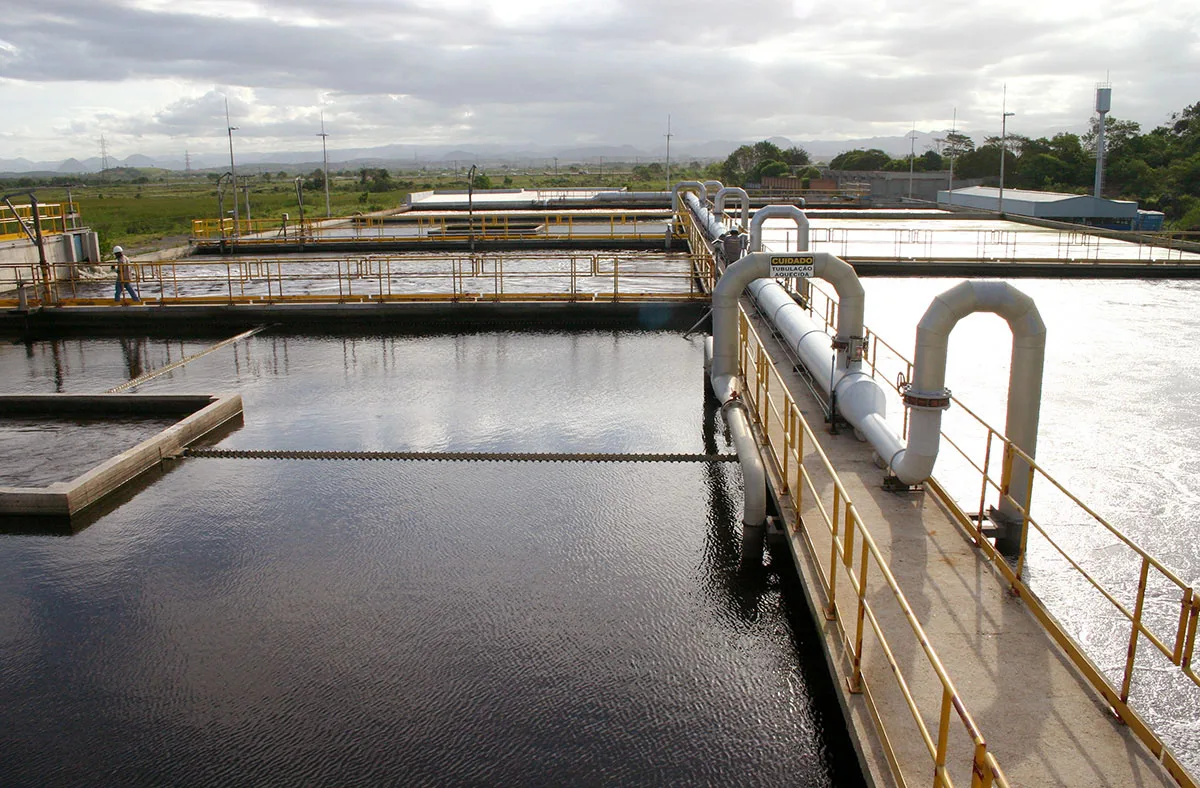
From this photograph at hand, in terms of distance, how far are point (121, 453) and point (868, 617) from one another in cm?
1039

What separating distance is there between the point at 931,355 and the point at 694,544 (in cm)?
330

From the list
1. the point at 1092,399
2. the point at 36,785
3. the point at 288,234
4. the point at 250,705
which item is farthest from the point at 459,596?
the point at 288,234

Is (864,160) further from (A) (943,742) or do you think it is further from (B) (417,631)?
(A) (943,742)

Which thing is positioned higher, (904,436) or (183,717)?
(904,436)

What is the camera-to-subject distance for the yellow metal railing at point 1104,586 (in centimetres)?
564

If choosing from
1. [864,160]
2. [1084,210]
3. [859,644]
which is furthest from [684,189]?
[864,160]

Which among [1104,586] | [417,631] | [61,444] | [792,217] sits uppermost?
[792,217]

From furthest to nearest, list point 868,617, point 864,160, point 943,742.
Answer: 1. point 864,160
2. point 868,617
3. point 943,742

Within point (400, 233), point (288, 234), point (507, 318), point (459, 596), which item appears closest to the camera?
point (459, 596)

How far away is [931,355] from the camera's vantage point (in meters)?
8.23

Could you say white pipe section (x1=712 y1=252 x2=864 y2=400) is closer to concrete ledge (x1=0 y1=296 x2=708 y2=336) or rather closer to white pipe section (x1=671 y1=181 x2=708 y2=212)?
concrete ledge (x1=0 y1=296 x2=708 y2=336)

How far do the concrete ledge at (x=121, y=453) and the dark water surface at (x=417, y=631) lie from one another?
424 millimetres

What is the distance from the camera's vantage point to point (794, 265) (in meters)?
11.9

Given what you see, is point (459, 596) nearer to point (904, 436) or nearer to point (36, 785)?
point (36, 785)
